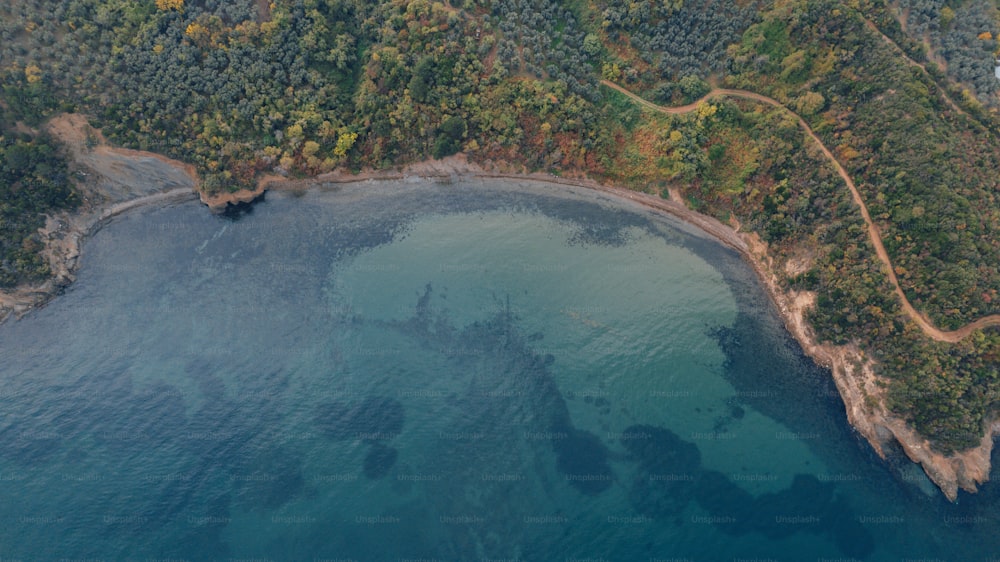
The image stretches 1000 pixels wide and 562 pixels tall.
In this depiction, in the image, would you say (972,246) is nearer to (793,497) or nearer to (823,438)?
(823,438)

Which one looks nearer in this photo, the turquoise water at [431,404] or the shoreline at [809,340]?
the turquoise water at [431,404]

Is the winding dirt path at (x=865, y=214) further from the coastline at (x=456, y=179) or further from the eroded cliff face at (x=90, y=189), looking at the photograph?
the eroded cliff face at (x=90, y=189)

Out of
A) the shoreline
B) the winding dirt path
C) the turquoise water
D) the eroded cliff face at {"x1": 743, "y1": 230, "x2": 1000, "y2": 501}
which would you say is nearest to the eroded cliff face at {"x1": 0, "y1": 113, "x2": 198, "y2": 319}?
the turquoise water

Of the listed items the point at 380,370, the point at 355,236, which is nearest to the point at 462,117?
the point at 355,236

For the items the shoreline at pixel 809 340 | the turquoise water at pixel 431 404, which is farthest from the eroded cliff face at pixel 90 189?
the shoreline at pixel 809 340

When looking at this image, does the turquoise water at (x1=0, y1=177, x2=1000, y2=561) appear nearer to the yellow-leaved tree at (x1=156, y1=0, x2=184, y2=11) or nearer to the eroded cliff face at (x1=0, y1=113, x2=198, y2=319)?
the eroded cliff face at (x1=0, y1=113, x2=198, y2=319)

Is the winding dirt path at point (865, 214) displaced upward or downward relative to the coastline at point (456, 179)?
upward
